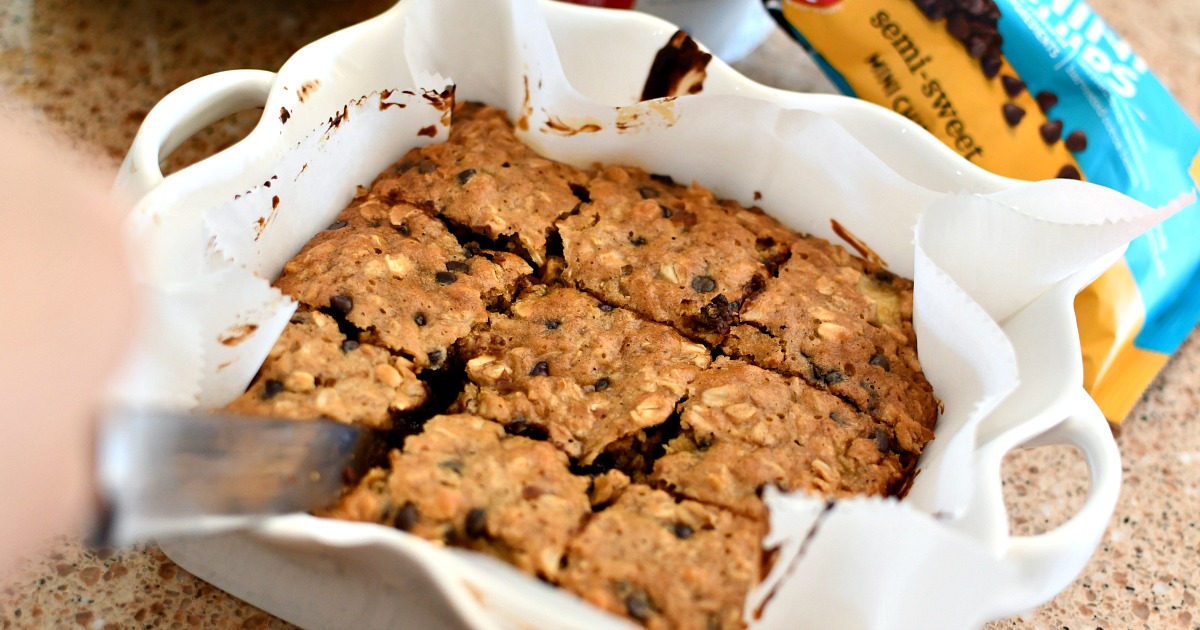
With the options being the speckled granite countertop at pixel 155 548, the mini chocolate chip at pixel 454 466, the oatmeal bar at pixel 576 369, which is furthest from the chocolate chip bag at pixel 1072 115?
the mini chocolate chip at pixel 454 466

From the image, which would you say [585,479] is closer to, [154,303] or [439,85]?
[154,303]

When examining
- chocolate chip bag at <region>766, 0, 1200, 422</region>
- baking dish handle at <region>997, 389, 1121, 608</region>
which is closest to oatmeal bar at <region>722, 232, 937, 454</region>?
baking dish handle at <region>997, 389, 1121, 608</region>

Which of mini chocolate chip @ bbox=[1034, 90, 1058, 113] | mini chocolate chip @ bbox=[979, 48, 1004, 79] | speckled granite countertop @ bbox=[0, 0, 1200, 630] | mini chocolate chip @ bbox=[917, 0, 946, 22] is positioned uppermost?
mini chocolate chip @ bbox=[917, 0, 946, 22]

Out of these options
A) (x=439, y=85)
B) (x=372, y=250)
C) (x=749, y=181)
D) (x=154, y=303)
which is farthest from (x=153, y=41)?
(x=749, y=181)

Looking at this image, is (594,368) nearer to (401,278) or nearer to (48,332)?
(401,278)

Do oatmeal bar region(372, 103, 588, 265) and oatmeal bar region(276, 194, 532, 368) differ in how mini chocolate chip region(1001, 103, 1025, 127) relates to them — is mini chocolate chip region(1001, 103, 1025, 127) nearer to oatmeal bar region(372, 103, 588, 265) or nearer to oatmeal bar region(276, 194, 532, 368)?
oatmeal bar region(372, 103, 588, 265)

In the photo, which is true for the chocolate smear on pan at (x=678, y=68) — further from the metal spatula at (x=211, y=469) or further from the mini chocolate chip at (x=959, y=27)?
the metal spatula at (x=211, y=469)
